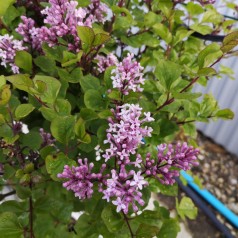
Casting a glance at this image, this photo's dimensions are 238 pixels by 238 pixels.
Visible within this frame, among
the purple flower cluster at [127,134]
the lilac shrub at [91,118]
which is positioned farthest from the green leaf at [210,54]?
the purple flower cluster at [127,134]

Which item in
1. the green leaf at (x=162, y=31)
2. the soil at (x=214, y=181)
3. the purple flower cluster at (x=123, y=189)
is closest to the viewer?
the purple flower cluster at (x=123, y=189)

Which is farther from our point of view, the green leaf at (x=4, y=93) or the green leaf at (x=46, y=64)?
the green leaf at (x=46, y=64)

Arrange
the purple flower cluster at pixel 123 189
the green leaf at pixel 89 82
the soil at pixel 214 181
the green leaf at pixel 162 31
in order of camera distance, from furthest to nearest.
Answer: the soil at pixel 214 181
the green leaf at pixel 162 31
the green leaf at pixel 89 82
the purple flower cluster at pixel 123 189

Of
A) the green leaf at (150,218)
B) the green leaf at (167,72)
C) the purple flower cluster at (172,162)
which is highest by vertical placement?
the green leaf at (167,72)

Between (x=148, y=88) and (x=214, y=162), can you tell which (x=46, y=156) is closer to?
(x=148, y=88)

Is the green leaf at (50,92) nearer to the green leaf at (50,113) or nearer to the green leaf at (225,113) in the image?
the green leaf at (50,113)

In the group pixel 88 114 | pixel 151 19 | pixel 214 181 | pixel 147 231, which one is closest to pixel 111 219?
pixel 147 231
